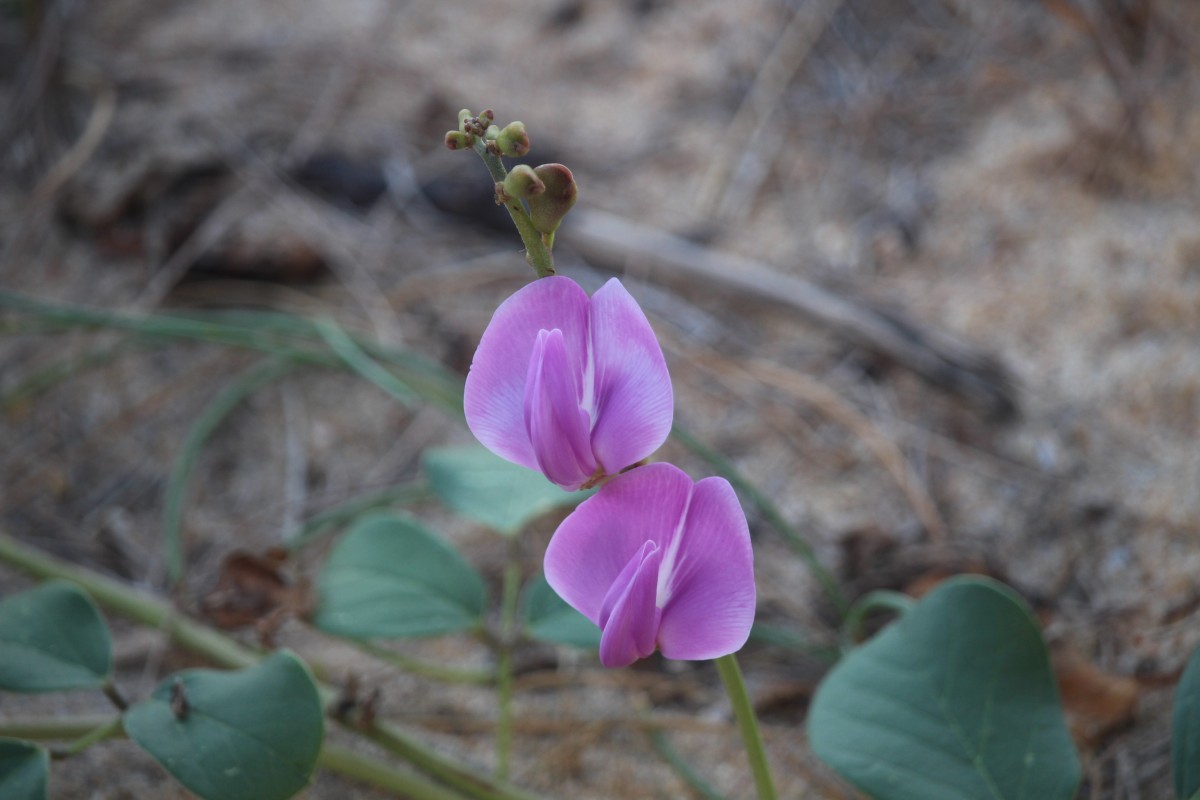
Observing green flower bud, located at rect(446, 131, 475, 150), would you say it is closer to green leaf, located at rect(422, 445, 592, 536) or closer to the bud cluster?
the bud cluster

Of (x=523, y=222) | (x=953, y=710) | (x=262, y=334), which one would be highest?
(x=523, y=222)

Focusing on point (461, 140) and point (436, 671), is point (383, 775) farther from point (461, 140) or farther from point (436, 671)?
point (461, 140)

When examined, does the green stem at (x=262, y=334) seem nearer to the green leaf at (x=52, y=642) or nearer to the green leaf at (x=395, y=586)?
the green leaf at (x=395, y=586)

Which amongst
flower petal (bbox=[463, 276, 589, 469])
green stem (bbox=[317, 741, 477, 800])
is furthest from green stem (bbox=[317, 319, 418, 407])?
flower petal (bbox=[463, 276, 589, 469])

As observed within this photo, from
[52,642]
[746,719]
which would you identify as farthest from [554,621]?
[52,642]

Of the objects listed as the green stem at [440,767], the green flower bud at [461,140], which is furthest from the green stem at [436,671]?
the green flower bud at [461,140]

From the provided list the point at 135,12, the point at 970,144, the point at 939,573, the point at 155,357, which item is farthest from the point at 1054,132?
the point at 135,12
